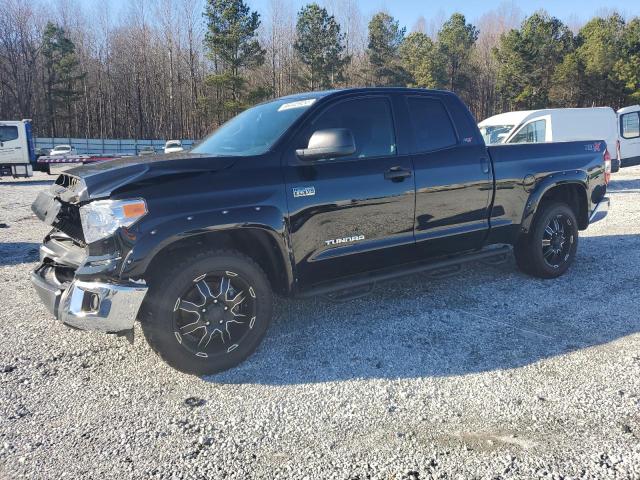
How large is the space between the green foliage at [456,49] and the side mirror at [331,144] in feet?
182

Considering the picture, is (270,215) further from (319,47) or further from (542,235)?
(319,47)

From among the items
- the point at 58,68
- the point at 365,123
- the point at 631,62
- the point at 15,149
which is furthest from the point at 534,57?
the point at 365,123

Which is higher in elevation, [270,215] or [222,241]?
[270,215]

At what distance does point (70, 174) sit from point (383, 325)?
2.72 meters

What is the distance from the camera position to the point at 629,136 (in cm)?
1642

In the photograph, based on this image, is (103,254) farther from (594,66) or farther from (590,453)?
(594,66)

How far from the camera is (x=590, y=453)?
2611 mm

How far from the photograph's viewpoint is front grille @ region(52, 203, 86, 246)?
3418mm

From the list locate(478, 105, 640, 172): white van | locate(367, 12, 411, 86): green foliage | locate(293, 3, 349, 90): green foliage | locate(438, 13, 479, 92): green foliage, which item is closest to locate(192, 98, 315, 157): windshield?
locate(478, 105, 640, 172): white van

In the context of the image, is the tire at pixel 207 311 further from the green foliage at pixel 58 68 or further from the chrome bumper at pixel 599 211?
the green foliage at pixel 58 68

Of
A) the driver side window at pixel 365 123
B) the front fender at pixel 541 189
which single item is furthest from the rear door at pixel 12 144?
the front fender at pixel 541 189

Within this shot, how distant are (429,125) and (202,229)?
240cm

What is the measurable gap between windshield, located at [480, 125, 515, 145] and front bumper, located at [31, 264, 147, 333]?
39.4 feet

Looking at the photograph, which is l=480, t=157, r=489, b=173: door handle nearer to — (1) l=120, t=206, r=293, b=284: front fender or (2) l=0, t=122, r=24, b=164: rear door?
(1) l=120, t=206, r=293, b=284: front fender
